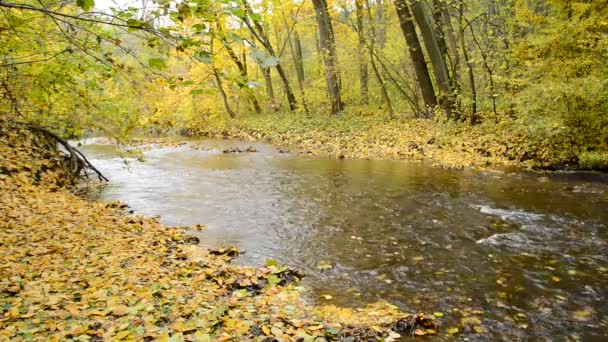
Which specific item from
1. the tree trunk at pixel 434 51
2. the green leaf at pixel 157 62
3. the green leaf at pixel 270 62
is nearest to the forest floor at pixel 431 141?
the tree trunk at pixel 434 51

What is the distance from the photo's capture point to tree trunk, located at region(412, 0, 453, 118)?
51.5 ft

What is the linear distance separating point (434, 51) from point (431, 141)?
3365mm

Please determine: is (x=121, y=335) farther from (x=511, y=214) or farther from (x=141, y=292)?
(x=511, y=214)

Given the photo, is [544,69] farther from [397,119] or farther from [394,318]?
[394,318]

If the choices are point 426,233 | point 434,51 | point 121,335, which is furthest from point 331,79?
point 121,335

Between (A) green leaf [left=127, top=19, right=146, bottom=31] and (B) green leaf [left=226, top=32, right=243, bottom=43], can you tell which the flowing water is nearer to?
(B) green leaf [left=226, top=32, right=243, bottom=43]

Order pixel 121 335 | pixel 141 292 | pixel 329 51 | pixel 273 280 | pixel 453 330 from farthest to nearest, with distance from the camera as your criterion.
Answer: pixel 329 51
pixel 273 280
pixel 141 292
pixel 453 330
pixel 121 335

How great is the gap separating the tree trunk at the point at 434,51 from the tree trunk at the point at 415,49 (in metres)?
0.63

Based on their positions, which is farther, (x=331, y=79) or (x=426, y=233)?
(x=331, y=79)

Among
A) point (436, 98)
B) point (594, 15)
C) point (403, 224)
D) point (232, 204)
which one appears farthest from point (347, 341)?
point (436, 98)

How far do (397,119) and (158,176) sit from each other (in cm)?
1059

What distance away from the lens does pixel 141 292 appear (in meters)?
4.76

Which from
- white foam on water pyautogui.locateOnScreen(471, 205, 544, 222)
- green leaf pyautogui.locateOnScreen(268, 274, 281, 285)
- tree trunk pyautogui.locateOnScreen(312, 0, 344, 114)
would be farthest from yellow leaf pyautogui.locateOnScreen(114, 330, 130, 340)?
tree trunk pyautogui.locateOnScreen(312, 0, 344, 114)

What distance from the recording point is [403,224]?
7957mm
